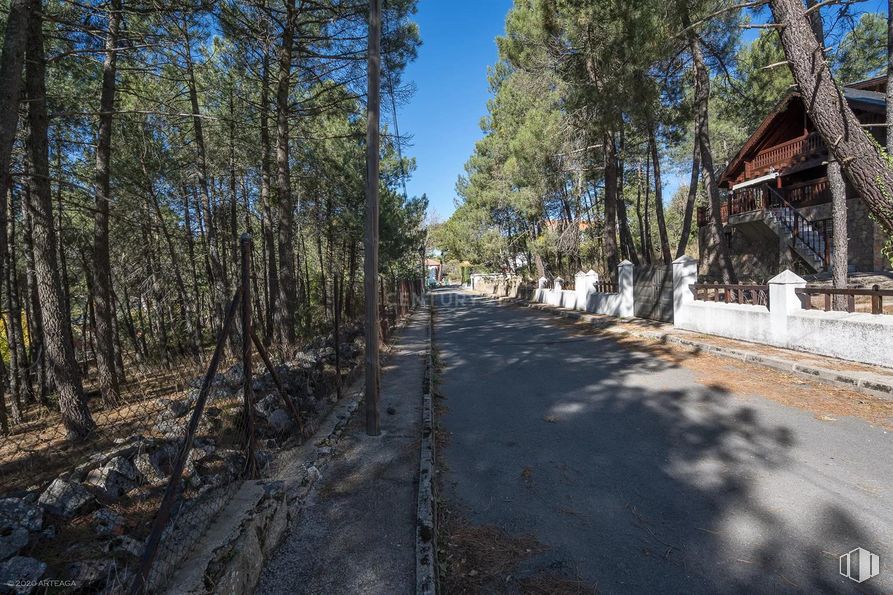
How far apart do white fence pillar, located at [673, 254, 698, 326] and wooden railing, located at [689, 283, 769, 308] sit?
22 centimetres

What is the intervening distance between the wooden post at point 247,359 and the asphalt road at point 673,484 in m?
1.71

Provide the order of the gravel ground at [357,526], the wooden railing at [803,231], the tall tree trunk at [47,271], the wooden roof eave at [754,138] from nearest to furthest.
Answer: the gravel ground at [357,526] < the tall tree trunk at [47,271] < the wooden railing at [803,231] < the wooden roof eave at [754,138]

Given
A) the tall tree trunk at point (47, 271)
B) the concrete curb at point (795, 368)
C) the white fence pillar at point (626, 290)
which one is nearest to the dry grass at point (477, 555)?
the tall tree trunk at point (47, 271)

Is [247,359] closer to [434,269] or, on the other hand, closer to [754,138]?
[754,138]

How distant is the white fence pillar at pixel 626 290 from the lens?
16.4m

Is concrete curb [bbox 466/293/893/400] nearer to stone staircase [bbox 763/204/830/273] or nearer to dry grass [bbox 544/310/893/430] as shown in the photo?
dry grass [bbox 544/310/893/430]

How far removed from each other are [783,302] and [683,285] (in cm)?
389

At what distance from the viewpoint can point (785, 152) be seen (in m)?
20.4

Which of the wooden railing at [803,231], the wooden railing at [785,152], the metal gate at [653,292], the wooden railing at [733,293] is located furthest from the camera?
the wooden railing at [785,152]

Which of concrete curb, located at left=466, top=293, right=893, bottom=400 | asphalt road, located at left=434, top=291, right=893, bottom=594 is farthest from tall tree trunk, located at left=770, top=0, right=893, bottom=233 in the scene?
asphalt road, located at left=434, top=291, right=893, bottom=594

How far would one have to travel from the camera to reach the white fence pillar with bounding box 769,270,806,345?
28.0ft

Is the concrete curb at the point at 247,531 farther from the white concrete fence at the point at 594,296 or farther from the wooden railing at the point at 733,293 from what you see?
the white concrete fence at the point at 594,296

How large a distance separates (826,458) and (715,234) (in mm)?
13700

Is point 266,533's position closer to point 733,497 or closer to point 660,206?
point 733,497
